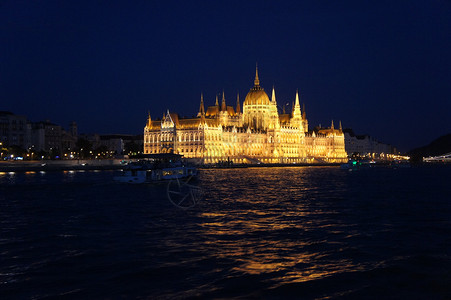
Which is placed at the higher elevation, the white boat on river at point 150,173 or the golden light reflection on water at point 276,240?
the white boat on river at point 150,173

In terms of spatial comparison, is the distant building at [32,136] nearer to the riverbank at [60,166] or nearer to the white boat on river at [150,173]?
the riverbank at [60,166]

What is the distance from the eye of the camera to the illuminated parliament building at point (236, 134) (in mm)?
154875

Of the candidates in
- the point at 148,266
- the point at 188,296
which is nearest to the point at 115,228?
the point at 148,266

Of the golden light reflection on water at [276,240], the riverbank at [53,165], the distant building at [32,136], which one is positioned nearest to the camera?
the golden light reflection on water at [276,240]

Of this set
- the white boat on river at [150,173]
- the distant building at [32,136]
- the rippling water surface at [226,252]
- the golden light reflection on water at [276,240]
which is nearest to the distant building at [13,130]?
the distant building at [32,136]

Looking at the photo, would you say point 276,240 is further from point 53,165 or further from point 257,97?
point 257,97

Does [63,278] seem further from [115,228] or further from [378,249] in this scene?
[378,249]

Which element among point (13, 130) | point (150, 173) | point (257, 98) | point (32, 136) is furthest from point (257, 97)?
point (150, 173)

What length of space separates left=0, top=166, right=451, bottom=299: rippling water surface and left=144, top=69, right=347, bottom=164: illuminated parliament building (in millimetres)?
117215

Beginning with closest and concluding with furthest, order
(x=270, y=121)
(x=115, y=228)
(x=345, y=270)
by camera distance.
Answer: (x=345, y=270)
(x=115, y=228)
(x=270, y=121)

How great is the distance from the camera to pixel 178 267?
17.6 m

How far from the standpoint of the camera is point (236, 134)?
167750mm

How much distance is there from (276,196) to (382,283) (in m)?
28.4

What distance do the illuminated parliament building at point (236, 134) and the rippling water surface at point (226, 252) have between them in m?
117
